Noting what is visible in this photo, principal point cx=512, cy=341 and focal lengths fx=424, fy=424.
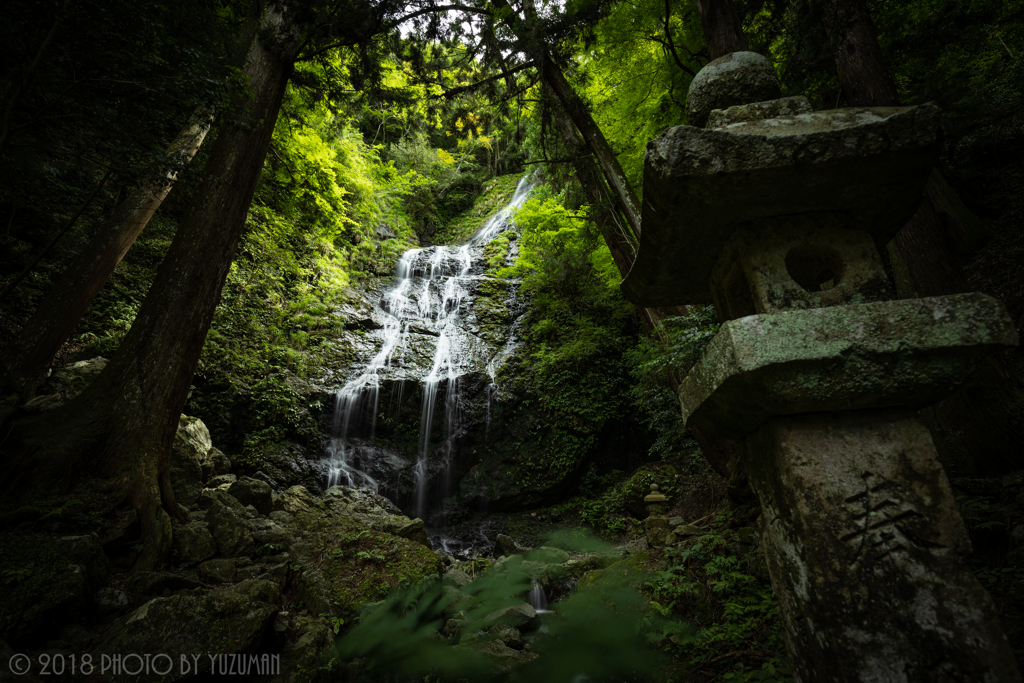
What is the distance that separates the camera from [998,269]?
18.9ft

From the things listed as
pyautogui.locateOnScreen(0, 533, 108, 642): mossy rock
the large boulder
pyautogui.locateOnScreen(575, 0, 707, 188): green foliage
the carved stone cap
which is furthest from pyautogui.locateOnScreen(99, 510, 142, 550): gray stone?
pyautogui.locateOnScreen(575, 0, 707, 188): green foliage

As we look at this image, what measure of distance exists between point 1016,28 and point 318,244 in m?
14.4

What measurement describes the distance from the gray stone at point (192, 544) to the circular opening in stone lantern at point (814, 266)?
4.88 m

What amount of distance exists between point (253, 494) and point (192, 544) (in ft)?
4.47

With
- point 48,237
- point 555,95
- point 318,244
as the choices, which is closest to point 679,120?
point 555,95

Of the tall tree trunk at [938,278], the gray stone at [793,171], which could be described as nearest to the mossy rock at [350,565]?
the gray stone at [793,171]

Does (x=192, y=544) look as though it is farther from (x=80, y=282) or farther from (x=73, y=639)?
(x=80, y=282)

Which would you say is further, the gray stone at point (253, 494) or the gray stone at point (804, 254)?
the gray stone at point (253, 494)

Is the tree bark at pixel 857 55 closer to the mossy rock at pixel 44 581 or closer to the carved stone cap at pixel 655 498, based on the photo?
the carved stone cap at pixel 655 498

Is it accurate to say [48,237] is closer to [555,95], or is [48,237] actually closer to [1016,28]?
[555,95]

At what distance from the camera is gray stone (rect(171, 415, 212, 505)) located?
4.46 meters

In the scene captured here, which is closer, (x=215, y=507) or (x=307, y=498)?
(x=215, y=507)

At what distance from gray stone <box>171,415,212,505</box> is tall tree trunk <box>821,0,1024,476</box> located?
7305 mm

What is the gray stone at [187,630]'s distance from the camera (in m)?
2.53
